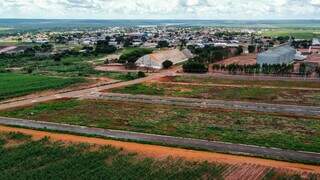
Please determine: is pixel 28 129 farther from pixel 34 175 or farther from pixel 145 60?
pixel 145 60

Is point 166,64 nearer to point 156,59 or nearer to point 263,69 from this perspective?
point 156,59

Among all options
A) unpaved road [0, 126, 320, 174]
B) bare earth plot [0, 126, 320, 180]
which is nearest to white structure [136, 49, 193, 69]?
unpaved road [0, 126, 320, 174]

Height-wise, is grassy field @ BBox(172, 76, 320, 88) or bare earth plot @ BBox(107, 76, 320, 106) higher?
bare earth plot @ BBox(107, 76, 320, 106)

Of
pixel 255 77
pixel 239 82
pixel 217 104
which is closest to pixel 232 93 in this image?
pixel 217 104

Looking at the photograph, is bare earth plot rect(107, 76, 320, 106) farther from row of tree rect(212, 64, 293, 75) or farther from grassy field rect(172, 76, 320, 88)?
row of tree rect(212, 64, 293, 75)

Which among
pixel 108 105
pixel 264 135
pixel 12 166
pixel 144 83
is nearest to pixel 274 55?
pixel 144 83

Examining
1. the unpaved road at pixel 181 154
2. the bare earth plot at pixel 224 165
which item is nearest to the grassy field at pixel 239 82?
the unpaved road at pixel 181 154

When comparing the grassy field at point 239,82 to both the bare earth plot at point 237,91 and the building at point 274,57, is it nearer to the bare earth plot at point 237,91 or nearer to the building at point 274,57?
the bare earth plot at point 237,91
